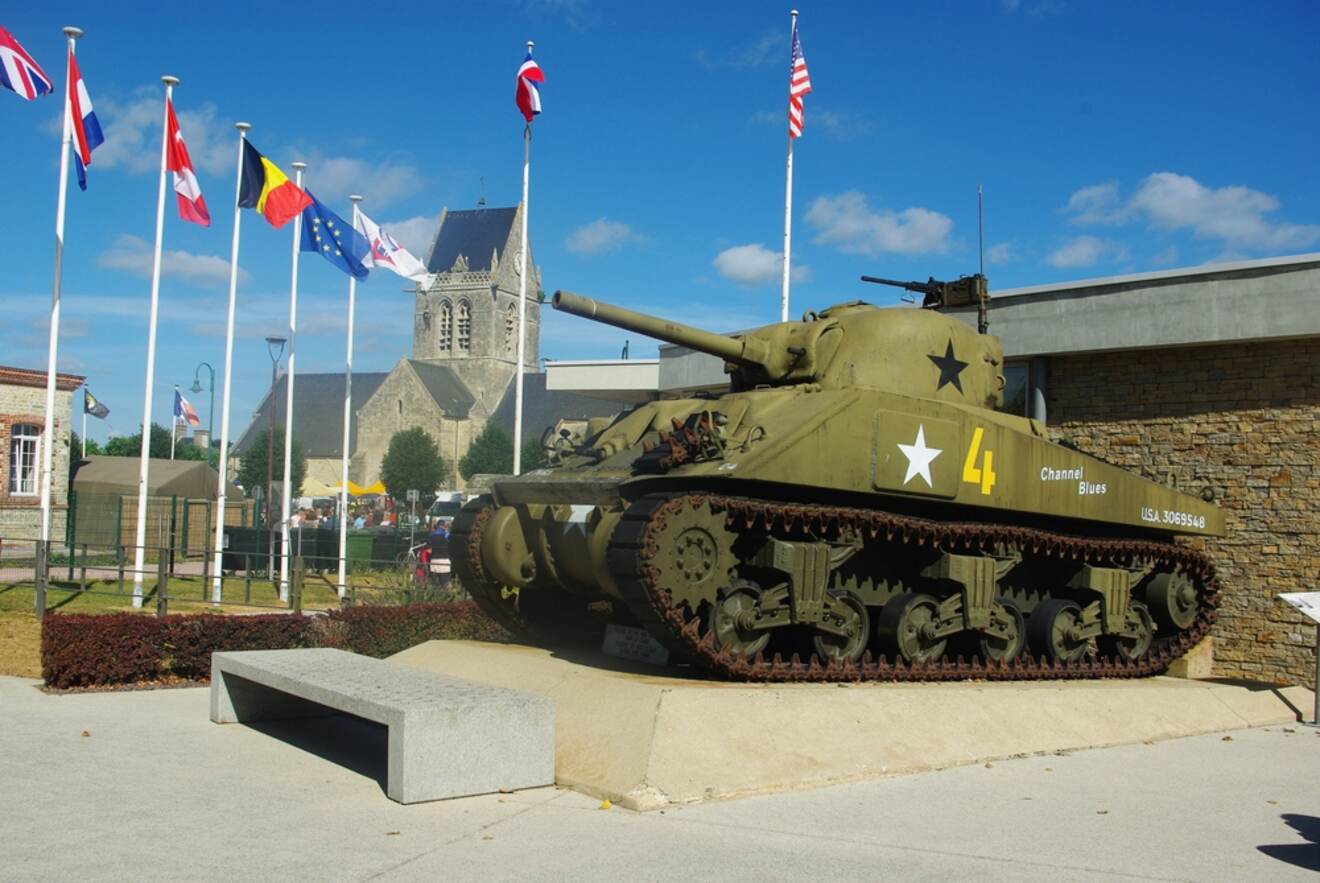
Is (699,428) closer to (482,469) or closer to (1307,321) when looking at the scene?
(1307,321)

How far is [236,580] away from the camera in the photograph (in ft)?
80.7

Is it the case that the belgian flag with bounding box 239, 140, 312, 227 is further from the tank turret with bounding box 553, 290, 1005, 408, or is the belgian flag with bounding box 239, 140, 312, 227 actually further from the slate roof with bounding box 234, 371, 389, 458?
the slate roof with bounding box 234, 371, 389, 458

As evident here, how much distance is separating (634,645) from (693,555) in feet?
6.62

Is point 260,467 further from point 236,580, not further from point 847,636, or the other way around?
point 847,636

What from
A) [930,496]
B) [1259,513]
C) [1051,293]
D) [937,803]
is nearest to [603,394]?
[1051,293]

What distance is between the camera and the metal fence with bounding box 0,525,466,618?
1847 centimetres

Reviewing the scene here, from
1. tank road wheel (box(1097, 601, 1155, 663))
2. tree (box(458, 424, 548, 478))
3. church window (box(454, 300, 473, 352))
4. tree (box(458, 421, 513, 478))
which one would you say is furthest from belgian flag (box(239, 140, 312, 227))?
church window (box(454, 300, 473, 352))

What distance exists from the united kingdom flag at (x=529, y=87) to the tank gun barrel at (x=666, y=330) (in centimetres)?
1037

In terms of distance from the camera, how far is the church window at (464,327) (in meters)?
126

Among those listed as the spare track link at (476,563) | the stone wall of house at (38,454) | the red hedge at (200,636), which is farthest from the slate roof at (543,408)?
the spare track link at (476,563)

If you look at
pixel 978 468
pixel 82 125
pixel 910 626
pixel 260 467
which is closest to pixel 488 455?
pixel 260 467

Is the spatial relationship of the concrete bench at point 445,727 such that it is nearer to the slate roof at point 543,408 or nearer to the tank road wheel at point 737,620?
the tank road wheel at point 737,620

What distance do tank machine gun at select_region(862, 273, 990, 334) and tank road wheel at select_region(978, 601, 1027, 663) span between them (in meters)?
4.17

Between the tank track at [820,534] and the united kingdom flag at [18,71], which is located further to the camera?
the united kingdom flag at [18,71]
